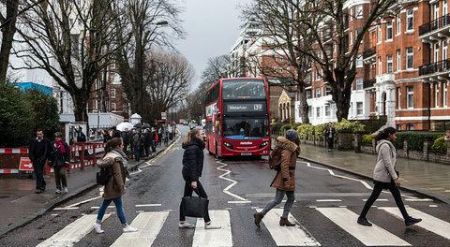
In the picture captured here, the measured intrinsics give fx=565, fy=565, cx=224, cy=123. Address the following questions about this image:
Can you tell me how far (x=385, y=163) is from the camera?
9.45m

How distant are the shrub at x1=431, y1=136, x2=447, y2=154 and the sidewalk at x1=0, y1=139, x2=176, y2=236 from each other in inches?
576

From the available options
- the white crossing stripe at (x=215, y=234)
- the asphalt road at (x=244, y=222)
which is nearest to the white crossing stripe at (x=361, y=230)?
the asphalt road at (x=244, y=222)

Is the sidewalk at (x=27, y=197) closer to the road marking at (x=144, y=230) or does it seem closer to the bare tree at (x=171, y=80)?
the road marking at (x=144, y=230)

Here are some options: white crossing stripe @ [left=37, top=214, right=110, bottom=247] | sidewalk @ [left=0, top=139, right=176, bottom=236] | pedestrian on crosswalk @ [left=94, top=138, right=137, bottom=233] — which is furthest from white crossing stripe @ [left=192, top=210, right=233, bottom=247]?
sidewalk @ [left=0, top=139, right=176, bottom=236]

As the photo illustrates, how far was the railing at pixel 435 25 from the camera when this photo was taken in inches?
1719

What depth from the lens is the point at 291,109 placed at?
95750 mm

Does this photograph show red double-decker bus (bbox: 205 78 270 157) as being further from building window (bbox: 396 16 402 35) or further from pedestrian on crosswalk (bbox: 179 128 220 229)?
building window (bbox: 396 16 402 35)

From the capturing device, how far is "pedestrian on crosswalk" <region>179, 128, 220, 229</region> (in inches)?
376

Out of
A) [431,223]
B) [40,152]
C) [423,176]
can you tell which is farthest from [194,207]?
[423,176]

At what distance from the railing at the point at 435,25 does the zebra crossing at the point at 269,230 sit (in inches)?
1420

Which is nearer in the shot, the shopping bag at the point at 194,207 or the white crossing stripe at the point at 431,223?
the white crossing stripe at the point at 431,223

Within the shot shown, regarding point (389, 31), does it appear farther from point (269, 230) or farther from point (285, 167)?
point (269, 230)

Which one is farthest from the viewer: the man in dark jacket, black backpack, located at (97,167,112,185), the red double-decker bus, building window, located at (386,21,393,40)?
building window, located at (386,21,393,40)

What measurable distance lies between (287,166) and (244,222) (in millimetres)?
1455
